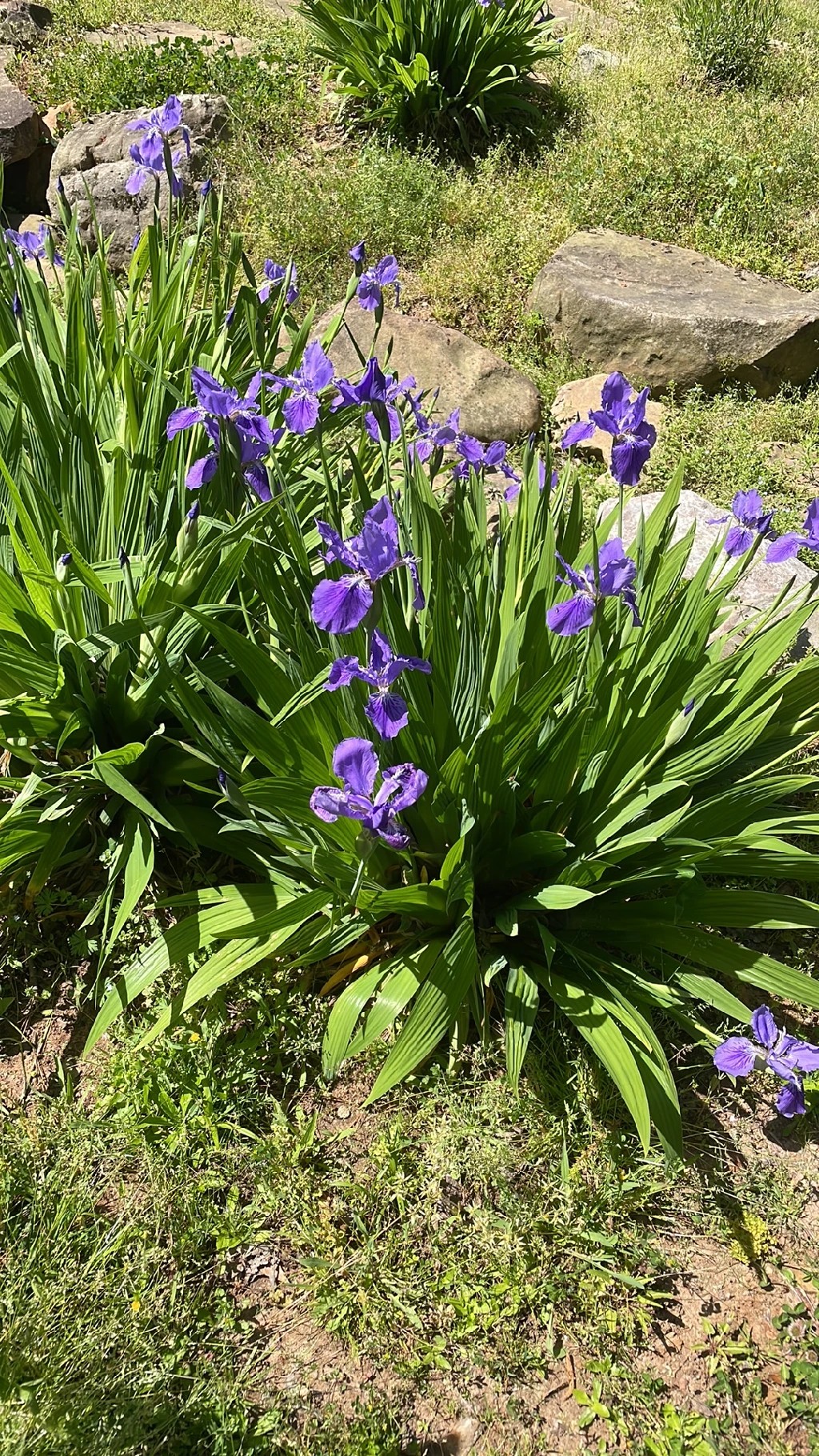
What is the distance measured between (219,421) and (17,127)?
5.00 meters

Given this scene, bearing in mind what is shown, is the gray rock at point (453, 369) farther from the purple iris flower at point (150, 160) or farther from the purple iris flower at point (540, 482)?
the purple iris flower at point (150, 160)

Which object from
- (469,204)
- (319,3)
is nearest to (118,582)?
(469,204)

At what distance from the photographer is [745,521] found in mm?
2088

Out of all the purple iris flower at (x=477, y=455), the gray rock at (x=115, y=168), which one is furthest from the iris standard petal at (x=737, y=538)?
the gray rock at (x=115, y=168)

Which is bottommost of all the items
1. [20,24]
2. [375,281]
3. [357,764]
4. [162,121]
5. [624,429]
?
[357,764]

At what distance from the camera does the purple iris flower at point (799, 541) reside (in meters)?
1.91

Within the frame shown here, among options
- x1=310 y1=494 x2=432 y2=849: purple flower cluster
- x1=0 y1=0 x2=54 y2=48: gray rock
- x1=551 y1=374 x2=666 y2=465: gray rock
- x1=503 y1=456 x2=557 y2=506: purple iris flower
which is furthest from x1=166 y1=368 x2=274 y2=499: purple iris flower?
x1=0 y1=0 x2=54 y2=48: gray rock

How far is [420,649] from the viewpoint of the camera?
2109 mm

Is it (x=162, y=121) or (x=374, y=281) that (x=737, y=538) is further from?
(x=162, y=121)

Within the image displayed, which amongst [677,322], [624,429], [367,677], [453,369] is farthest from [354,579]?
[677,322]

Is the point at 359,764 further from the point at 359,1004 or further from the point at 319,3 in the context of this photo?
the point at 319,3

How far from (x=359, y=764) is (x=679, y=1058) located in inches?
47.8

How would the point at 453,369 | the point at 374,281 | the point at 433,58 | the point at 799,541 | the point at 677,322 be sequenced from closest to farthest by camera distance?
the point at 799,541 → the point at 374,281 → the point at 453,369 → the point at 677,322 → the point at 433,58

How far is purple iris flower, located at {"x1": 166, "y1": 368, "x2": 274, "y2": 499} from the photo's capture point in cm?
164
